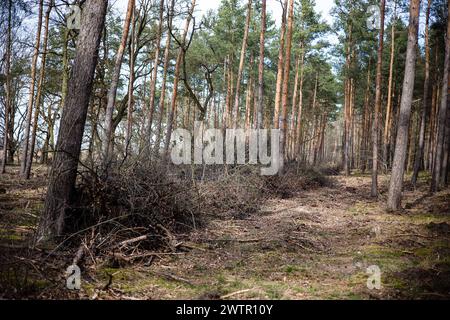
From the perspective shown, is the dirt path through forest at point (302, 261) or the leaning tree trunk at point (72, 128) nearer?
the dirt path through forest at point (302, 261)

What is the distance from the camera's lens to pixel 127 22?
1227cm

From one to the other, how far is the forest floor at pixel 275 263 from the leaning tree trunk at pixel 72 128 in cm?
60

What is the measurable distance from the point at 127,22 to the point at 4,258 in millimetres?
10673

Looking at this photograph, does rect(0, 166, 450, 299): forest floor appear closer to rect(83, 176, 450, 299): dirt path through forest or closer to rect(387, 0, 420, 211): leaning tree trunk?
rect(83, 176, 450, 299): dirt path through forest

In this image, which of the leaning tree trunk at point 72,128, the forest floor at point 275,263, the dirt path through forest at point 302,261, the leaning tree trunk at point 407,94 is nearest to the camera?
the forest floor at point 275,263

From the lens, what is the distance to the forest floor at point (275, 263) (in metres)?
3.83

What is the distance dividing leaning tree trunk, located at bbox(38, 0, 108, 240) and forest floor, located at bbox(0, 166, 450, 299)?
0.60m

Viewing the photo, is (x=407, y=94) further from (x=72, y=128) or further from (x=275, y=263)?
(x=72, y=128)

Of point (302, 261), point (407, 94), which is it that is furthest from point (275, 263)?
point (407, 94)

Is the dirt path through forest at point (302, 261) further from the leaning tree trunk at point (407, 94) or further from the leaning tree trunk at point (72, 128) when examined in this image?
the leaning tree trunk at point (407, 94)

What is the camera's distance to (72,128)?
194 inches

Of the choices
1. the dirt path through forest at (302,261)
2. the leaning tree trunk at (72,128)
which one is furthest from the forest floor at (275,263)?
the leaning tree trunk at (72,128)
